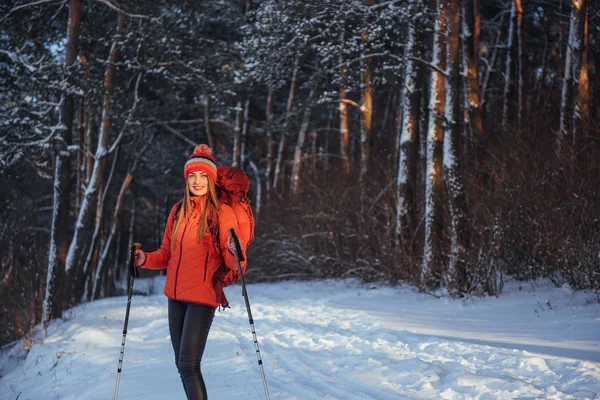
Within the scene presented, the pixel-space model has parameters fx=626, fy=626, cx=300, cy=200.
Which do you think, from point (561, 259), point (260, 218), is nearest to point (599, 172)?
point (561, 259)

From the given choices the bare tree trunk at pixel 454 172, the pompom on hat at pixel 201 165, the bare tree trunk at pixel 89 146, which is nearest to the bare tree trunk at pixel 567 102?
the bare tree trunk at pixel 454 172

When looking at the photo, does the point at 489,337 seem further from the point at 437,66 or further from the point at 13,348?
the point at 13,348

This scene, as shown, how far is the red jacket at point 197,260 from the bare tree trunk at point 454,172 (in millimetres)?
7181

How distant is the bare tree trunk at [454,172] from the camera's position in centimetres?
1114

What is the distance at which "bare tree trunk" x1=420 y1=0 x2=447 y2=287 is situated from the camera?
40.1ft

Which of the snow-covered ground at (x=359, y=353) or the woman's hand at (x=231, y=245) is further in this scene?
the snow-covered ground at (x=359, y=353)

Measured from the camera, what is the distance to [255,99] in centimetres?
2719

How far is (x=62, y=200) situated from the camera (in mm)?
13359

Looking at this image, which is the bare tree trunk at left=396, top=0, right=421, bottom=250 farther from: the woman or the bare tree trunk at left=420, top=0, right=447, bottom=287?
the woman

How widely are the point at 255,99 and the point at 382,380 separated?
22.1 m

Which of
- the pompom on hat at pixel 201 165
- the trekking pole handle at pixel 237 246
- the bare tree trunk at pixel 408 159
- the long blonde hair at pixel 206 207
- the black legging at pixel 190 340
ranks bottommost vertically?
the black legging at pixel 190 340

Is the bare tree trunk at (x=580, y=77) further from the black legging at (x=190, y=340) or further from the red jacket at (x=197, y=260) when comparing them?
the black legging at (x=190, y=340)

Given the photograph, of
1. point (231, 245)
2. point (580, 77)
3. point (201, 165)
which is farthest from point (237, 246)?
point (580, 77)

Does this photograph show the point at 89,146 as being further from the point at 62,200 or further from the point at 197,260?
the point at 197,260
